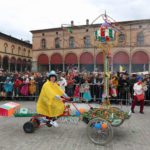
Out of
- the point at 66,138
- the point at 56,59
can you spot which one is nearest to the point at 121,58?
the point at 56,59

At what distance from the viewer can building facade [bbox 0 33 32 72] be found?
55.2 meters

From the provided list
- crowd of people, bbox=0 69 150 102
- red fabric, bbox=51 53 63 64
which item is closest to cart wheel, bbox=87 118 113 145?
crowd of people, bbox=0 69 150 102

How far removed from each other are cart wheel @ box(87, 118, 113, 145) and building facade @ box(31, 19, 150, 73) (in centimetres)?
3508

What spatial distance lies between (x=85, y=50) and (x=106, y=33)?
42.2 m

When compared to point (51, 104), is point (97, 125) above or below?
below

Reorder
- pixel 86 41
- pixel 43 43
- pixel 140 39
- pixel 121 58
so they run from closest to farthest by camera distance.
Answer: pixel 140 39, pixel 121 58, pixel 86 41, pixel 43 43

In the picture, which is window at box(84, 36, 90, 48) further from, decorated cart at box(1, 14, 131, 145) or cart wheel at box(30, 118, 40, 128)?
cart wheel at box(30, 118, 40, 128)

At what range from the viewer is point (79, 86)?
14391 mm

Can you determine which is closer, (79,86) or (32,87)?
(79,86)

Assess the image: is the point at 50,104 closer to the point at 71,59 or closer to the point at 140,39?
the point at 140,39

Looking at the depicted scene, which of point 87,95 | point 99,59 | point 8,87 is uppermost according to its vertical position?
point 99,59

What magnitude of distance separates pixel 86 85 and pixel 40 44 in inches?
1660

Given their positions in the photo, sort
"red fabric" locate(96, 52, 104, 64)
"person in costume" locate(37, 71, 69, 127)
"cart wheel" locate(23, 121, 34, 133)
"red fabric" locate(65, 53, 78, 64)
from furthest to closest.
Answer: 1. "red fabric" locate(65, 53, 78, 64)
2. "red fabric" locate(96, 52, 104, 64)
3. "cart wheel" locate(23, 121, 34, 133)
4. "person in costume" locate(37, 71, 69, 127)

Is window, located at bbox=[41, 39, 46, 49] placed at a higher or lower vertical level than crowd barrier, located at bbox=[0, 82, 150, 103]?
higher
